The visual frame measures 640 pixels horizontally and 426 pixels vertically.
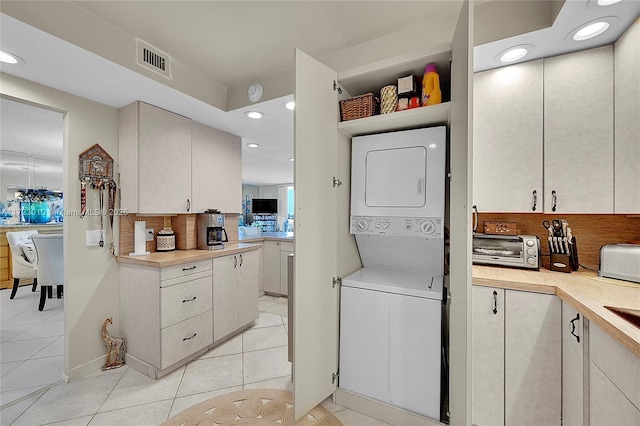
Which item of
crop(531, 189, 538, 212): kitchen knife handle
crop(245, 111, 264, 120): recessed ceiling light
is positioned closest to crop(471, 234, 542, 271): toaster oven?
crop(531, 189, 538, 212): kitchen knife handle

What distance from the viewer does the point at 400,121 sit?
1.71 meters

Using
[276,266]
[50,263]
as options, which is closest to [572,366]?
[276,266]

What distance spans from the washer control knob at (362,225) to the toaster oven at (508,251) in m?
0.70

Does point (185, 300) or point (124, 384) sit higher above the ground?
point (185, 300)

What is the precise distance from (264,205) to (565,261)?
904cm

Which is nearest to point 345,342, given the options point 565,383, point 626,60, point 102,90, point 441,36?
point 565,383

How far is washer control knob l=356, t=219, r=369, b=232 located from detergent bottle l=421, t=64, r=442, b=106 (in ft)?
2.73

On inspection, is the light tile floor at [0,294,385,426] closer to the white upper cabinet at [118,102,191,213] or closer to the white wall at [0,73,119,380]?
the white wall at [0,73,119,380]

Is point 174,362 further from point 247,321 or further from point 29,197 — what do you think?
point 29,197

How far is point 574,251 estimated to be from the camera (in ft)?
5.64

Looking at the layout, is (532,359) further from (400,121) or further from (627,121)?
(400,121)

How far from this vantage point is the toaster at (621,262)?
1442mm

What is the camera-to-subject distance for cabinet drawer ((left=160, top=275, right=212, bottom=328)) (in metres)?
2.19

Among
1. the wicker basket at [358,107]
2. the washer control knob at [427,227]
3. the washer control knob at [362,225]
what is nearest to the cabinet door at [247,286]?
the washer control knob at [362,225]
